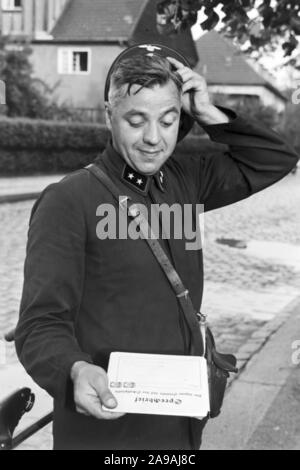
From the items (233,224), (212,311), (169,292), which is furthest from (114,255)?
(233,224)

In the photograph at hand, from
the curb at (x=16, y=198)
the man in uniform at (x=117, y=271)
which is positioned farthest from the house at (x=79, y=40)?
the man in uniform at (x=117, y=271)

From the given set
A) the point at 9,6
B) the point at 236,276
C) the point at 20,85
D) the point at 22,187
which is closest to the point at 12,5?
the point at 9,6

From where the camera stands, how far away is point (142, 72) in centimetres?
187

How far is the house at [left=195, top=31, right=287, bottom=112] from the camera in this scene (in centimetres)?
4950

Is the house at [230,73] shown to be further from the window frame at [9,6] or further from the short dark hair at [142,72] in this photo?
the short dark hair at [142,72]

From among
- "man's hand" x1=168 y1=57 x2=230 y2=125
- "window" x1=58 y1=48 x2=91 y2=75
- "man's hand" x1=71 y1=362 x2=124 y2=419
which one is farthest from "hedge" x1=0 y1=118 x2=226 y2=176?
"man's hand" x1=71 y1=362 x2=124 y2=419

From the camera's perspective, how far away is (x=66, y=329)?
5.57 ft

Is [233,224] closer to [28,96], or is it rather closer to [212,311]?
[212,311]

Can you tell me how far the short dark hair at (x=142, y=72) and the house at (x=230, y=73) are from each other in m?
46.7

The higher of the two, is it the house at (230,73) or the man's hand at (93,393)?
the man's hand at (93,393)

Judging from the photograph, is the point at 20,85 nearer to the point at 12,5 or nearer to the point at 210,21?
the point at 12,5

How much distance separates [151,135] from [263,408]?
9.83ft

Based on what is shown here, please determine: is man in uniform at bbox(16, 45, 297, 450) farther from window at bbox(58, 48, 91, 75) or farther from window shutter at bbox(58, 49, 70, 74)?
window shutter at bbox(58, 49, 70, 74)

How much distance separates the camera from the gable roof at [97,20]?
113 feet
